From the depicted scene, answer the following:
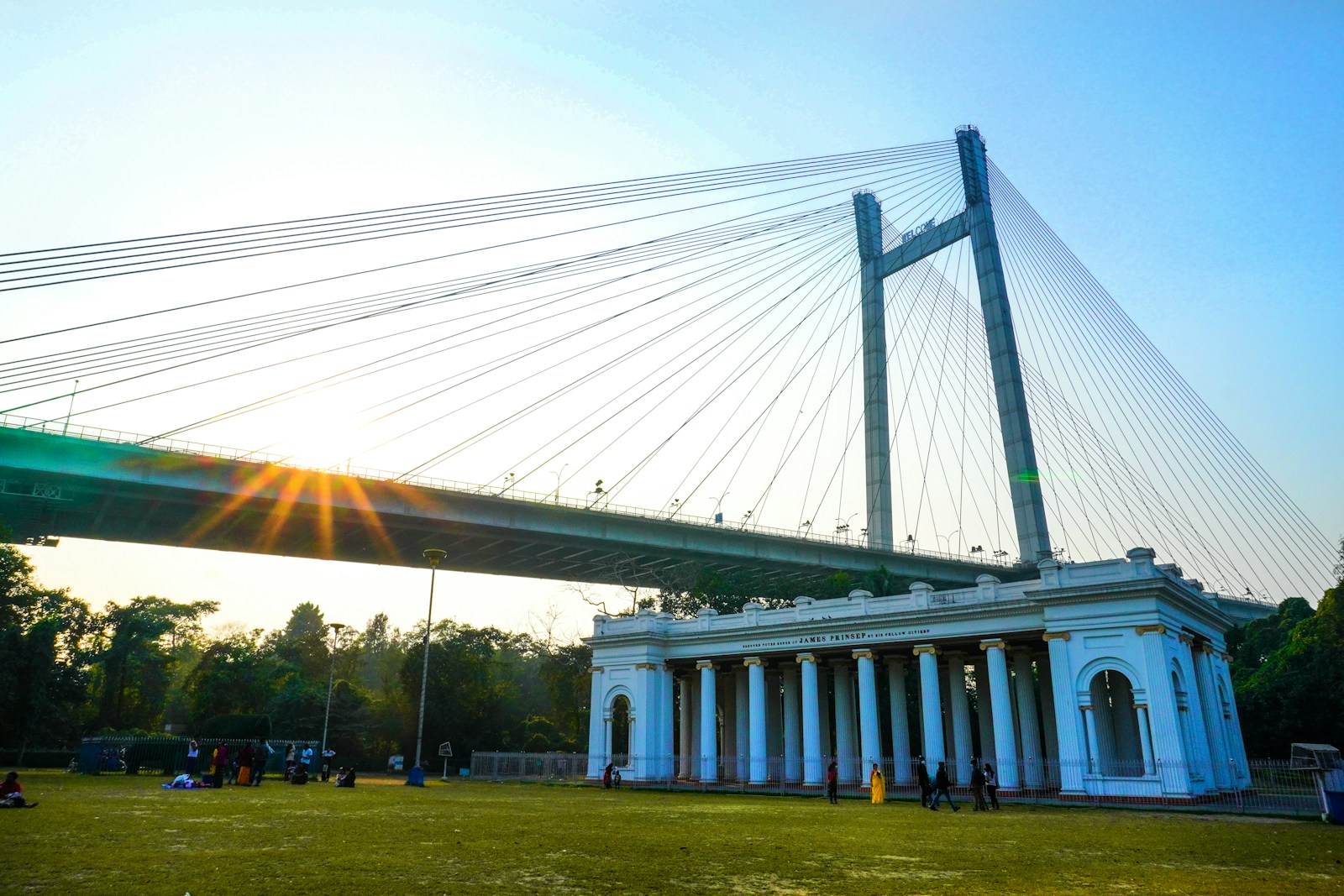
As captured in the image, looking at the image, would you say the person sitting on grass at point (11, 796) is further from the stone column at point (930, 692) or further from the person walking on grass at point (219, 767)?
the stone column at point (930, 692)

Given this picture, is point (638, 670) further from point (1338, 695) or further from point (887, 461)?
point (1338, 695)

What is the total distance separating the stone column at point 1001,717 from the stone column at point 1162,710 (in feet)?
18.1

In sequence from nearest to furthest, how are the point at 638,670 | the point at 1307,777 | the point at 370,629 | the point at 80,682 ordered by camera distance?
the point at 1307,777
the point at 638,670
the point at 80,682
the point at 370,629

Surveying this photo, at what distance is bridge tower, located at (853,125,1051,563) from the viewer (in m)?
59.5

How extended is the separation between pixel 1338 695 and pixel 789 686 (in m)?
32.5

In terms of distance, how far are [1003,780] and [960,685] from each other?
7682 millimetres

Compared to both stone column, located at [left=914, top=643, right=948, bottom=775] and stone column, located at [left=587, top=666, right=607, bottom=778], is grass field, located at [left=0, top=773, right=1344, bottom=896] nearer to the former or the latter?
stone column, located at [left=914, top=643, right=948, bottom=775]

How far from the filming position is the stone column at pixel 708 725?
43.6m

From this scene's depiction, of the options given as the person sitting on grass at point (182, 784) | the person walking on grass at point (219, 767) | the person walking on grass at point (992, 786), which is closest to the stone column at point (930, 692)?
the person walking on grass at point (992, 786)

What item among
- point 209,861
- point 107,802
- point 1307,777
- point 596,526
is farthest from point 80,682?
point 1307,777

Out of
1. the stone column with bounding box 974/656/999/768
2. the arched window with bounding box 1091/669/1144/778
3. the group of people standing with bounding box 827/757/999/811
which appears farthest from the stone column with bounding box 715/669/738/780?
the arched window with bounding box 1091/669/1144/778

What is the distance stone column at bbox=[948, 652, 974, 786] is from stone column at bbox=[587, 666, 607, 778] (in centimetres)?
1754

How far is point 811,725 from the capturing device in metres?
42.4

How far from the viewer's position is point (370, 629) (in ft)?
405
